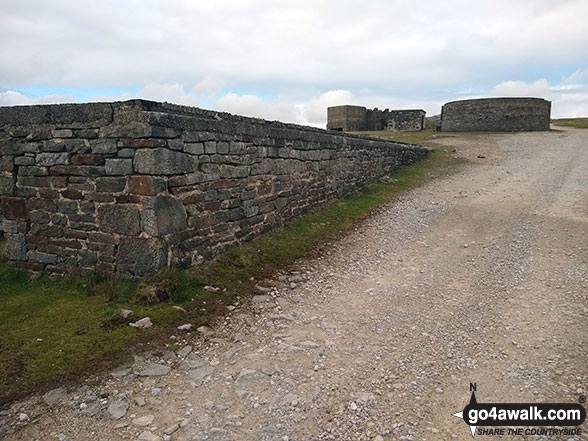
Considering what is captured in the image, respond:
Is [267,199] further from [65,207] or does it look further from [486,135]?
[486,135]

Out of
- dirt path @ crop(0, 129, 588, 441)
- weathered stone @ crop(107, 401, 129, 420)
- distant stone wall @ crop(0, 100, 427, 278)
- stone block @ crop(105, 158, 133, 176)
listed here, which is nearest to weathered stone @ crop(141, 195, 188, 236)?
distant stone wall @ crop(0, 100, 427, 278)

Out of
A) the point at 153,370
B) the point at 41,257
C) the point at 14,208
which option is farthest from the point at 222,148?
the point at 153,370

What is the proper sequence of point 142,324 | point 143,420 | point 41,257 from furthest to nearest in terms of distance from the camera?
1. point 41,257
2. point 142,324
3. point 143,420

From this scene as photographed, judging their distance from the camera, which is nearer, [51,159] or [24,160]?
[51,159]

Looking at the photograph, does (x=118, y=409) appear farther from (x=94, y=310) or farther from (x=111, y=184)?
(x=111, y=184)

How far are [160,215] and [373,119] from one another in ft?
100

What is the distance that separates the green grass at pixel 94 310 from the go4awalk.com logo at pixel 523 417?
2999mm

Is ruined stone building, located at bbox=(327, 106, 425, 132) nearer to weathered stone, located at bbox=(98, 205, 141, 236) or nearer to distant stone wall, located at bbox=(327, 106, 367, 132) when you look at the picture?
distant stone wall, located at bbox=(327, 106, 367, 132)

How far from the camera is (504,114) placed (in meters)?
28.2

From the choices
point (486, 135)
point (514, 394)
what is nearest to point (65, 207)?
point (514, 394)

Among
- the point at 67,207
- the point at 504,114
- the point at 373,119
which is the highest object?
the point at 373,119

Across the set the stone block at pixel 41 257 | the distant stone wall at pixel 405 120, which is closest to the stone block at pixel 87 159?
the stone block at pixel 41 257

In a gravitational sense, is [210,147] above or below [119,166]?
above

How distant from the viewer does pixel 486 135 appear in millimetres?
26609
